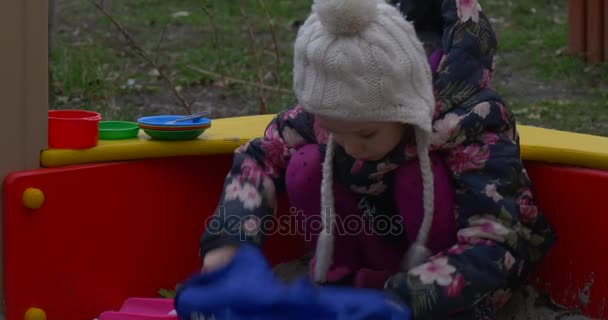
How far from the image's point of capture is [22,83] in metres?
1.62

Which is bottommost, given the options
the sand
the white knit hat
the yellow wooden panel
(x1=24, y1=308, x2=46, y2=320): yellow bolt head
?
(x1=24, y1=308, x2=46, y2=320): yellow bolt head

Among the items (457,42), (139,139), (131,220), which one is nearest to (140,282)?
(131,220)

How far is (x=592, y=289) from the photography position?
68.2 inches

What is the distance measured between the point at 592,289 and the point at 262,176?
21.3 inches

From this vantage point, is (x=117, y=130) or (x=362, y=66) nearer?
(x=362, y=66)

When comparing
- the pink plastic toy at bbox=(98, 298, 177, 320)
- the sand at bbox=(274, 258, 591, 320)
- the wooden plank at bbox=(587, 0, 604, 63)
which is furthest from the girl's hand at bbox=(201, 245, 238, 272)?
the wooden plank at bbox=(587, 0, 604, 63)

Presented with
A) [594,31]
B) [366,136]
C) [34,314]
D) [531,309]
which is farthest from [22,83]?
[594,31]

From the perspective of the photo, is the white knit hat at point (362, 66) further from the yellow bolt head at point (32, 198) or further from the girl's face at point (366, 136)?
the yellow bolt head at point (32, 198)

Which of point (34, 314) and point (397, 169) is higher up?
point (397, 169)

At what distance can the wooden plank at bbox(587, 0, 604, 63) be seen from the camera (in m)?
4.04

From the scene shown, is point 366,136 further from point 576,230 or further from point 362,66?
point 576,230

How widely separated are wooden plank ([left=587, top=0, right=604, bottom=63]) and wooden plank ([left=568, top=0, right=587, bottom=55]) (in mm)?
28

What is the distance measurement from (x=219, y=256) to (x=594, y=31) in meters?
2.76

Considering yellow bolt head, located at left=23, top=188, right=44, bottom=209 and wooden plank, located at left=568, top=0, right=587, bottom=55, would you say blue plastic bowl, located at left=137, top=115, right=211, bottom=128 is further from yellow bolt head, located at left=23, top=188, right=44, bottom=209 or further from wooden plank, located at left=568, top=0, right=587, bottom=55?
wooden plank, located at left=568, top=0, right=587, bottom=55
